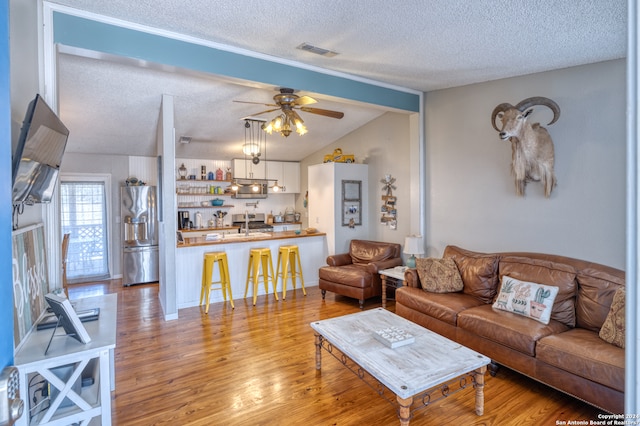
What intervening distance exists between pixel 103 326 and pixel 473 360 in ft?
8.08

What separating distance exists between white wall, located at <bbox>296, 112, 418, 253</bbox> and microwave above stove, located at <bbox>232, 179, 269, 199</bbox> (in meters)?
2.09

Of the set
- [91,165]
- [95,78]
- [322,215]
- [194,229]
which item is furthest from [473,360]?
[91,165]

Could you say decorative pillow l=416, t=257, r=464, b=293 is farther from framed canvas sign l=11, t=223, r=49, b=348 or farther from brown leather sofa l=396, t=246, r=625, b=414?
framed canvas sign l=11, t=223, r=49, b=348

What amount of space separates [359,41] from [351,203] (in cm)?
313

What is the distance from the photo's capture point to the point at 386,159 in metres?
5.55

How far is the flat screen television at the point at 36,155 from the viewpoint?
1.54 meters

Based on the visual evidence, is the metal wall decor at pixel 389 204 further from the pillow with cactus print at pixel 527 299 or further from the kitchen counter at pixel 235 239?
the pillow with cactus print at pixel 527 299

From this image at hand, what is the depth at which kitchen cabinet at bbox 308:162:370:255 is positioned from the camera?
571 centimetres

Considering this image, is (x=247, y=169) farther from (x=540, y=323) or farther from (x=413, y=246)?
(x=540, y=323)

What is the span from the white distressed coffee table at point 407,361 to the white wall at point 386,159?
2.52 m

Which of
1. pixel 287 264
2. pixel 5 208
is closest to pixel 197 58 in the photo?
pixel 5 208

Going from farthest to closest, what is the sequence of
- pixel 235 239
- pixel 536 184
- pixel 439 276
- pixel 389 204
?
pixel 389 204, pixel 235 239, pixel 439 276, pixel 536 184

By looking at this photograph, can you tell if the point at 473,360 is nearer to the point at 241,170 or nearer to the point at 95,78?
the point at 95,78

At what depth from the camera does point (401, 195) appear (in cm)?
529
